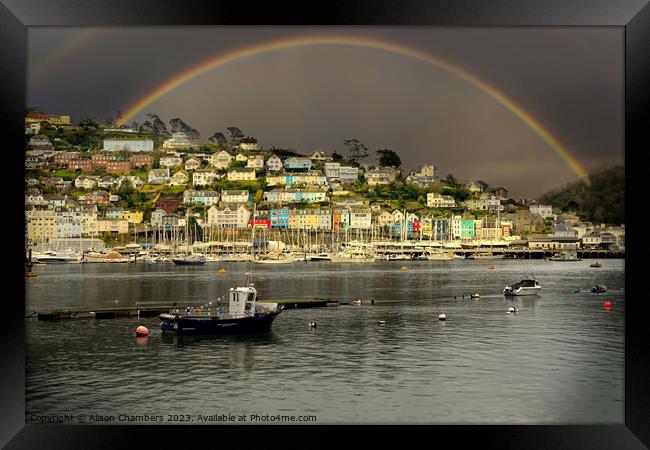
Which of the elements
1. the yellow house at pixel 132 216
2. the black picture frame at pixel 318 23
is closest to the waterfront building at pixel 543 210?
the yellow house at pixel 132 216

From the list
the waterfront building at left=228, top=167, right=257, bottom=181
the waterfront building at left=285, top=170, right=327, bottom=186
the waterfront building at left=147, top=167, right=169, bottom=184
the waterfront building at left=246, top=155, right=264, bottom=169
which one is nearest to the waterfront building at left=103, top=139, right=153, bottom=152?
the waterfront building at left=147, top=167, right=169, bottom=184

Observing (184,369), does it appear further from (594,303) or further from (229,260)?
(229,260)

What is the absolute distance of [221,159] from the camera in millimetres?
55594

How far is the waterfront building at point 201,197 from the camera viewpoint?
51844 mm

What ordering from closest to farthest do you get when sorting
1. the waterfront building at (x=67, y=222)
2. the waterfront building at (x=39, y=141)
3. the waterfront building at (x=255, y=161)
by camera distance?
the waterfront building at (x=67, y=222)
the waterfront building at (x=39, y=141)
the waterfront building at (x=255, y=161)

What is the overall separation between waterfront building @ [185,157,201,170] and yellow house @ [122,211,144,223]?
4911 mm

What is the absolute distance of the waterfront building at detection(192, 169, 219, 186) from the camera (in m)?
54.6

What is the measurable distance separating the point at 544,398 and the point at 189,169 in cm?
4764

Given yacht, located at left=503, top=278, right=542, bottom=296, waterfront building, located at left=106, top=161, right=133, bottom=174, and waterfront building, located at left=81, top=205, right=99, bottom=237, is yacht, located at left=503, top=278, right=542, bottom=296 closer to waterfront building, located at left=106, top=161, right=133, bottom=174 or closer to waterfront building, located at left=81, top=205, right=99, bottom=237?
waterfront building, located at left=81, top=205, right=99, bottom=237

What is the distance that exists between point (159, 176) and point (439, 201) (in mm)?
20040

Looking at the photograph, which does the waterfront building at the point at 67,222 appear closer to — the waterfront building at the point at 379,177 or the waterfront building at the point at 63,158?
the waterfront building at the point at 63,158

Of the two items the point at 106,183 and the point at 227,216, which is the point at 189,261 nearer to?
the point at 227,216

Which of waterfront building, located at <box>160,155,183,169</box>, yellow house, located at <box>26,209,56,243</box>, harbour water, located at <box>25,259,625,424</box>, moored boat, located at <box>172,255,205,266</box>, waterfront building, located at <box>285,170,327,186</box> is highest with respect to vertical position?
waterfront building, located at <box>160,155,183,169</box>

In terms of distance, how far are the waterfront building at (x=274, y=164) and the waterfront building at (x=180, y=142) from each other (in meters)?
5.50
